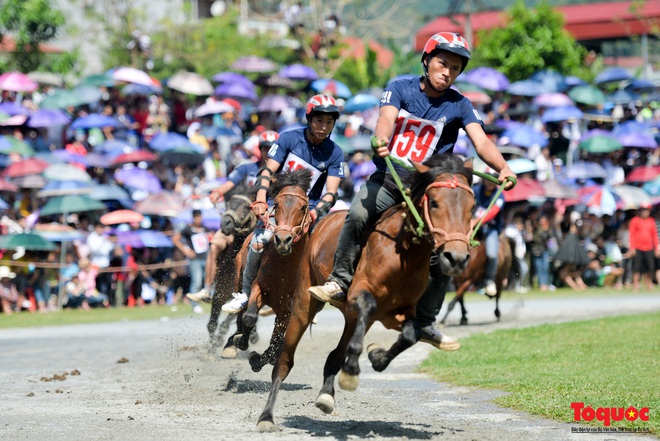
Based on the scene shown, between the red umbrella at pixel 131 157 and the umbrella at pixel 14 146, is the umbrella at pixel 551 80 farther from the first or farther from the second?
the umbrella at pixel 14 146

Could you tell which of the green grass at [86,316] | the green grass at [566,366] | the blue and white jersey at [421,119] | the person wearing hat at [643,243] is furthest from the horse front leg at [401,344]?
the person wearing hat at [643,243]

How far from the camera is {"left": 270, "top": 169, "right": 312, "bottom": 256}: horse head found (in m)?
9.55

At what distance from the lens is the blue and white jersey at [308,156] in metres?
10.6

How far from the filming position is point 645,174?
26531 millimetres

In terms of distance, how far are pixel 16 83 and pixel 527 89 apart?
1391cm

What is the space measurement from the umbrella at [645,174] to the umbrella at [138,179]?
1237 centimetres

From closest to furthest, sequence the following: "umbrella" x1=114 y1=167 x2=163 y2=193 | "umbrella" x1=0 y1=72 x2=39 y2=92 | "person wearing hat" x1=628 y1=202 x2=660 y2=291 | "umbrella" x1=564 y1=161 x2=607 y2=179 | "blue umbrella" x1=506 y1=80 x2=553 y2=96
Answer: "umbrella" x1=114 y1=167 x2=163 y2=193 → "person wearing hat" x1=628 y1=202 x2=660 y2=291 → "umbrella" x1=0 y1=72 x2=39 y2=92 → "umbrella" x1=564 y1=161 x2=607 y2=179 → "blue umbrella" x1=506 y1=80 x2=553 y2=96

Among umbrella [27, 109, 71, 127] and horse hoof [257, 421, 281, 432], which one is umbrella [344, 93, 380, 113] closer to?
umbrella [27, 109, 71, 127]

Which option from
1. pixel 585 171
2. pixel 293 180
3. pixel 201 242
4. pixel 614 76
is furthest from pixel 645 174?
pixel 293 180

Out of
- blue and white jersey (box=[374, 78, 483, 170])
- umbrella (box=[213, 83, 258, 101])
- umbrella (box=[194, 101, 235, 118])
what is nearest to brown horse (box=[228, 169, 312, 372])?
blue and white jersey (box=[374, 78, 483, 170])

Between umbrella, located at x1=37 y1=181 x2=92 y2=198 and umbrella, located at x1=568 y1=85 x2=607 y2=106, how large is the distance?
1403 centimetres

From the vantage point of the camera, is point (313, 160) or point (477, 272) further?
point (477, 272)

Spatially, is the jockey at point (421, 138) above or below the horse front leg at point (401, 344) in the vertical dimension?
above

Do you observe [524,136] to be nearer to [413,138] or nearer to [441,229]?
[413,138]
